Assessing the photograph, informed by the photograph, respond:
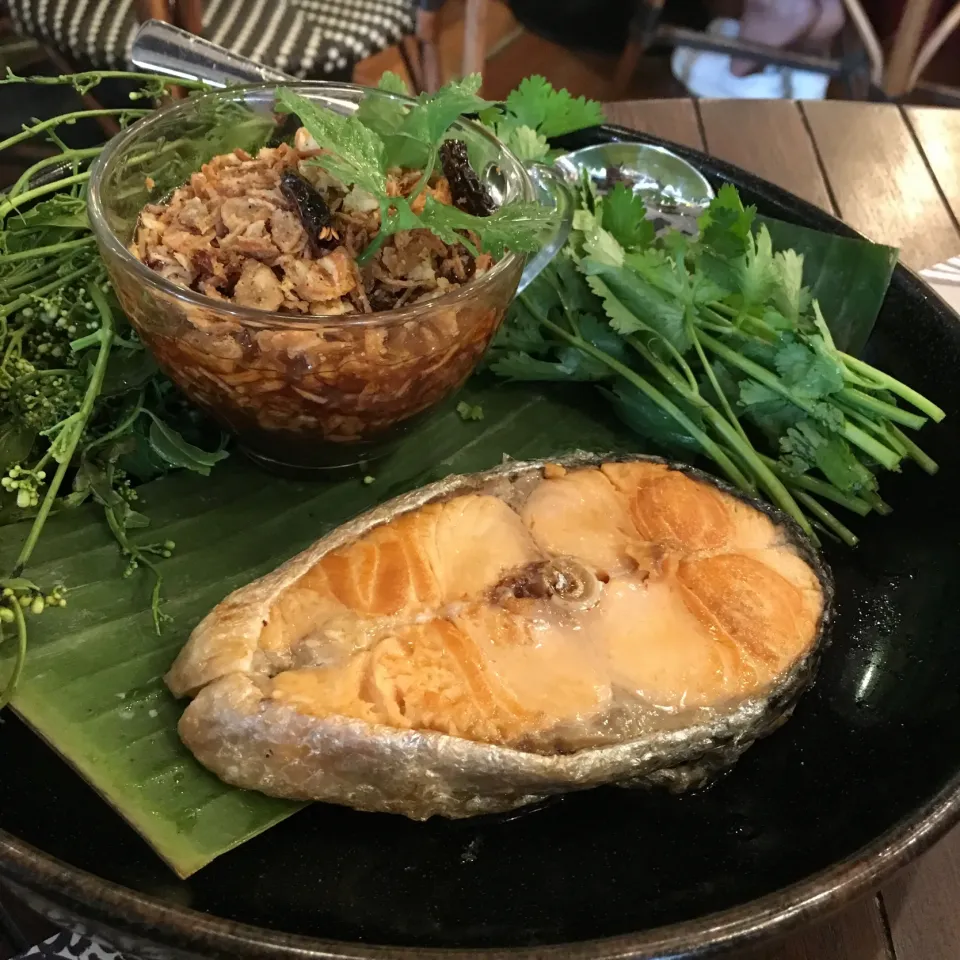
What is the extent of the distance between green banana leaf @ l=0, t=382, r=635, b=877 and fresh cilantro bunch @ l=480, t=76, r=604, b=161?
538 millimetres

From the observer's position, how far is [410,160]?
1377 millimetres

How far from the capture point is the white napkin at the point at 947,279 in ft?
6.81

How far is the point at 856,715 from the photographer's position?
1312mm

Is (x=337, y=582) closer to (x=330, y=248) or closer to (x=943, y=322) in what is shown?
(x=330, y=248)

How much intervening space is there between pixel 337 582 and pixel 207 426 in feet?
1.74

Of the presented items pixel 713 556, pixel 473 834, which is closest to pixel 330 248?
pixel 713 556

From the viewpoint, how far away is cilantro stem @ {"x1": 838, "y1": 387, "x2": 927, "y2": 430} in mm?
1534

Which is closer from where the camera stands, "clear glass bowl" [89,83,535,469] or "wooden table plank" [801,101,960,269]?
"clear glass bowl" [89,83,535,469]

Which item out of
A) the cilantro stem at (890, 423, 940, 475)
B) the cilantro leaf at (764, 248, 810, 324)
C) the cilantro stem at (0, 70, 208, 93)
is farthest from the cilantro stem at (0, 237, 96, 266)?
the cilantro stem at (890, 423, 940, 475)

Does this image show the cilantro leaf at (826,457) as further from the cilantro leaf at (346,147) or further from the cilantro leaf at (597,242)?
the cilantro leaf at (346,147)

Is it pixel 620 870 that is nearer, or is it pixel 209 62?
pixel 620 870

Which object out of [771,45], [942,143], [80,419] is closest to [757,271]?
[80,419]

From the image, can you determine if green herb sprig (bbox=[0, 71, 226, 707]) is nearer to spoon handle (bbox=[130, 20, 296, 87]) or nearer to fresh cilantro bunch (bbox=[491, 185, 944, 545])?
spoon handle (bbox=[130, 20, 296, 87])

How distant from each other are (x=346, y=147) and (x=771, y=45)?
13.1ft
